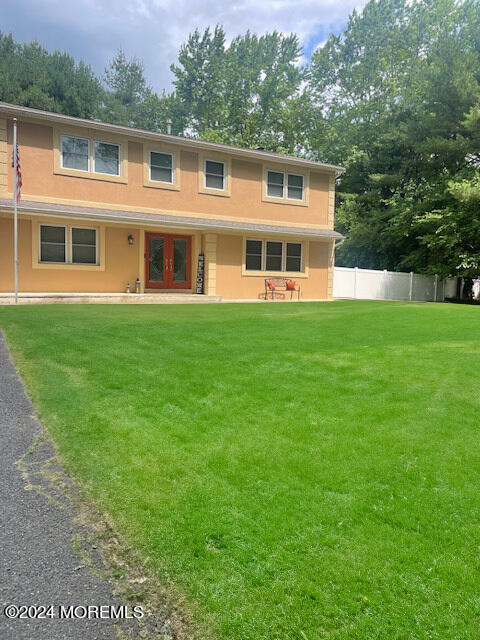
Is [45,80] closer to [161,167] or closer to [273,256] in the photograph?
[161,167]

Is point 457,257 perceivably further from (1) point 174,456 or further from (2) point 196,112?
(2) point 196,112

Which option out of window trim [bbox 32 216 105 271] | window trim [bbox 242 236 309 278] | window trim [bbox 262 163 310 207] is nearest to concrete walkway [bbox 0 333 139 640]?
window trim [bbox 32 216 105 271]

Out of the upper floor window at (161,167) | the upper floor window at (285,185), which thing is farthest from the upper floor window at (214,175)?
the upper floor window at (285,185)

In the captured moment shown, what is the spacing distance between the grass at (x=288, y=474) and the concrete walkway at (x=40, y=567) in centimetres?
25

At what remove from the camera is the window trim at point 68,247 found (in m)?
15.4

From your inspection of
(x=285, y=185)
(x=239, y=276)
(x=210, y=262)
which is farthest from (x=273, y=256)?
(x=285, y=185)

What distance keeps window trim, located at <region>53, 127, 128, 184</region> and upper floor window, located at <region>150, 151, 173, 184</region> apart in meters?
1.06

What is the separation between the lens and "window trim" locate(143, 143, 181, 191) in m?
17.1

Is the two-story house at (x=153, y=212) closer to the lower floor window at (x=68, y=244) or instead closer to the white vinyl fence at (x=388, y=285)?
the lower floor window at (x=68, y=244)

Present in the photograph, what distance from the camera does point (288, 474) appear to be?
294 centimetres

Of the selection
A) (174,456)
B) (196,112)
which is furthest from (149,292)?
(196,112)

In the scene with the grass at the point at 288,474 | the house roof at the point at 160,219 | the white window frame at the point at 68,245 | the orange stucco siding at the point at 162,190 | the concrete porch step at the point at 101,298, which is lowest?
the grass at the point at 288,474

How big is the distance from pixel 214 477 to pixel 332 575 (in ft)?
3.58

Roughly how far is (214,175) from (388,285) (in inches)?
468
